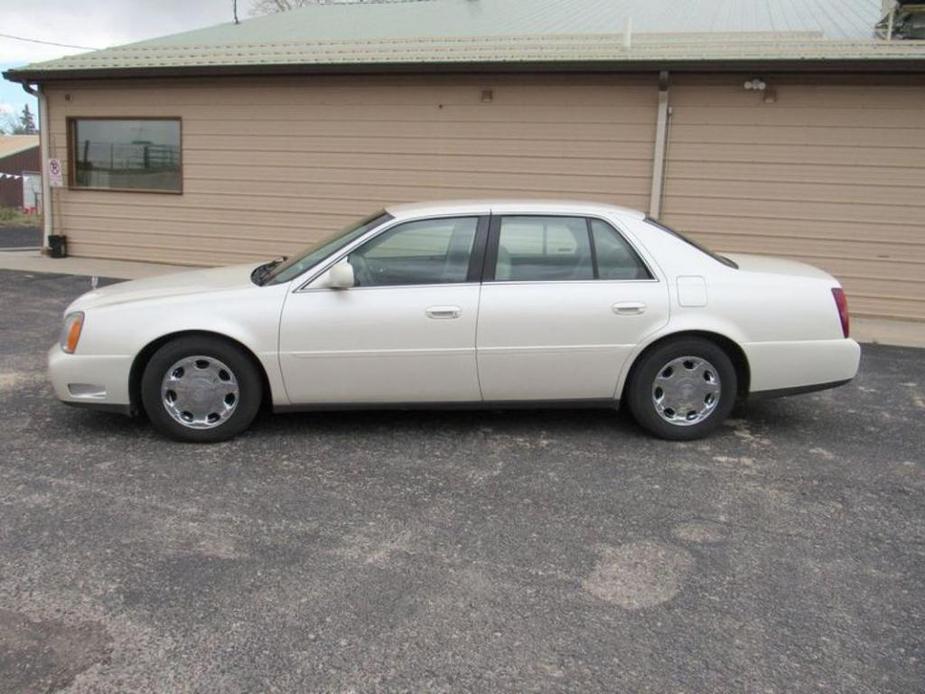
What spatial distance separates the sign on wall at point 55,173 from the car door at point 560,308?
34.3 ft

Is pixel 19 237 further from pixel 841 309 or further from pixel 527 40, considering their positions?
pixel 841 309

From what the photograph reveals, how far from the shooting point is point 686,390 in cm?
485

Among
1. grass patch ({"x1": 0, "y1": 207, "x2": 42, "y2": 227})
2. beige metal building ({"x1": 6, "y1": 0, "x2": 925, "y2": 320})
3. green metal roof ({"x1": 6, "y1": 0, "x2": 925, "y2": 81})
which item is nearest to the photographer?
beige metal building ({"x1": 6, "y1": 0, "x2": 925, "y2": 320})

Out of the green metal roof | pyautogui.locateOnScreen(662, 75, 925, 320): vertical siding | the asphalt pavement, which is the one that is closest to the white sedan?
pyautogui.locateOnScreen(662, 75, 925, 320): vertical siding

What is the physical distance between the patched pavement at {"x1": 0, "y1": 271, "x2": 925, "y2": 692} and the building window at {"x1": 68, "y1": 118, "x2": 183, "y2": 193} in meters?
7.99

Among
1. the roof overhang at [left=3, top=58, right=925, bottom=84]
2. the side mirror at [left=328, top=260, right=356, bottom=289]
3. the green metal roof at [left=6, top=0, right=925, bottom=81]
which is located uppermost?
the green metal roof at [left=6, top=0, right=925, bottom=81]

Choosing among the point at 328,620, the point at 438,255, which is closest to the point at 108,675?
the point at 328,620

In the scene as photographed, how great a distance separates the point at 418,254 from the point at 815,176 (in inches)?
263

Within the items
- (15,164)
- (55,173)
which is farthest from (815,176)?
(15,164)

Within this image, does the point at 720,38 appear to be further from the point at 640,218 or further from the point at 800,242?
the point at 640,218

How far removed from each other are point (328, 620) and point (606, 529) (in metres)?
1.42

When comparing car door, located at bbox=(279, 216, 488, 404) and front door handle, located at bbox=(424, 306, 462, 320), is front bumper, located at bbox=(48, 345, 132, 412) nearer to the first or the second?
car door, located at bbox=(279, 216, 488, 404)

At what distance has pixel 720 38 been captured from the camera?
10.1m

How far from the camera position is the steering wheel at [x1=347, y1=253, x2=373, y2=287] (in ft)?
15.6
